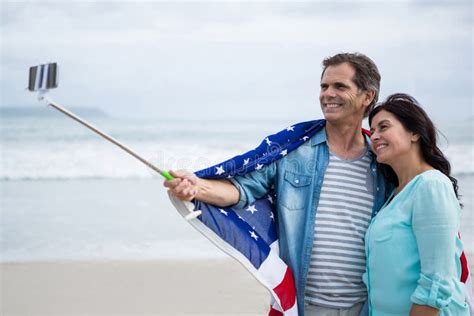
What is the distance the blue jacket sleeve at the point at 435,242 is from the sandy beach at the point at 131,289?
309 cm

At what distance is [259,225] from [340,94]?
0.63m

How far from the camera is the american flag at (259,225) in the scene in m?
2.61

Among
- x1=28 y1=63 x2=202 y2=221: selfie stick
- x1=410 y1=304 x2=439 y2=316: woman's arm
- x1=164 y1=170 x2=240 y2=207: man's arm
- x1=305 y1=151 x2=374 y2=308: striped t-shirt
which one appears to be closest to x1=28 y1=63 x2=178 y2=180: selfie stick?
x1=28 y1=63 x2=202 y2=221: selfie stick

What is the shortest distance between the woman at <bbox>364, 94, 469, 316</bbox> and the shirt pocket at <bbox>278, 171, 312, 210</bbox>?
0.33 metres

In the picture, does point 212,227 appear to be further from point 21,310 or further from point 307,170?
point 21,310

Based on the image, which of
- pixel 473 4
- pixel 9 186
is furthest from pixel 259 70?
pixel 9 186

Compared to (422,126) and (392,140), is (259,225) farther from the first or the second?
(422,126)

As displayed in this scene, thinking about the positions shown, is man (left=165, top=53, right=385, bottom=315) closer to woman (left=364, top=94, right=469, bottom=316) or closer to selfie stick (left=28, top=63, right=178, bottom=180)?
woman (left=364, top=94, right=469, bottom=316)

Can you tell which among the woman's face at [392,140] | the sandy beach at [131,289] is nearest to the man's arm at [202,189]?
the woman's face at [392,140]

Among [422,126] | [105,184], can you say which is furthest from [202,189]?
[105,184]

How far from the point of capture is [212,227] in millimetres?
2605

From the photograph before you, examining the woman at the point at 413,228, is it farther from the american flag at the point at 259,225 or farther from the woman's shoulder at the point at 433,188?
the american flag at the point at 259,225

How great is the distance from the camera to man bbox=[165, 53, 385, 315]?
2.55 m

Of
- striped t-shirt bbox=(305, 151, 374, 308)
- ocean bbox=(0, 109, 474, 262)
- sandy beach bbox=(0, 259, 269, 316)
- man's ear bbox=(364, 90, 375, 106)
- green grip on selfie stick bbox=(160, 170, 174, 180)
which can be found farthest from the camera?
ocean bbox=(0, 109, 474, 262)
